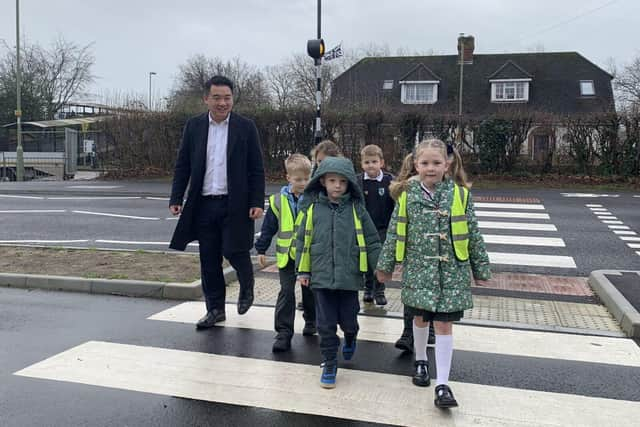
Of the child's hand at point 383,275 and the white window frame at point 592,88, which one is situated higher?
the white window frame at point 592,88

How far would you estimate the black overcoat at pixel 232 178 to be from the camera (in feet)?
18.1

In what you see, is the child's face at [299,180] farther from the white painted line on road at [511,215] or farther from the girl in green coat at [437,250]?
the white painted line on road at [511,215]

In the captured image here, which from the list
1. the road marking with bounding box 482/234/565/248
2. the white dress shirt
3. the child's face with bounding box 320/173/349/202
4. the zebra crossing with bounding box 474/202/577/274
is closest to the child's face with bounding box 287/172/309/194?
the child's face with bounding box 320/173/349/202

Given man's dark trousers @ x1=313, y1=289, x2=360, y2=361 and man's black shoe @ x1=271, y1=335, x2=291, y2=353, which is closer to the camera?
man's dark trousers @ x1=313, y1=289, x2=360, y2=361

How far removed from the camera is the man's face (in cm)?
547

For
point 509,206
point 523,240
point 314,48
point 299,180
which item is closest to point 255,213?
point 299,180

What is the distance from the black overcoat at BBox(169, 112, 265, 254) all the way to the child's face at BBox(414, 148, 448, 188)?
6.48 feet

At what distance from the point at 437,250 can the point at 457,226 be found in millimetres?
201

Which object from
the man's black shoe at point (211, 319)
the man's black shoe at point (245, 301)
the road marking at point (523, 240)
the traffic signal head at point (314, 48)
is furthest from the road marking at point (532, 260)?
the traffic signal head at point (314, 48)

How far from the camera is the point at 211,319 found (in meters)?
5.63

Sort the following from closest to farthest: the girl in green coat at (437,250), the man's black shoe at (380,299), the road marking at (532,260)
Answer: the girl in green coat at (437,250) → the man's black shoe at (380,299) → the road marking at (532,260)

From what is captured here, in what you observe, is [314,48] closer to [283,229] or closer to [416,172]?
[283,229]

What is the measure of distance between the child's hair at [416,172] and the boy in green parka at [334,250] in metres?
0.31

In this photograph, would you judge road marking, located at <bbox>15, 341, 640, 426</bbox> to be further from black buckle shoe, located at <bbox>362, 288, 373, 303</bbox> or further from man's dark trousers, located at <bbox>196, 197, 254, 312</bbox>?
black buckle shoe, located at <bbox>362, 288, 373, 303</bbox>
